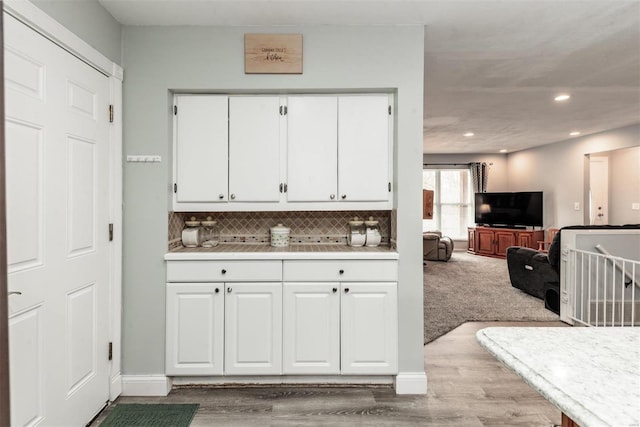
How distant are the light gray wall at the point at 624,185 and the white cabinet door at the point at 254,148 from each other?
7.05 meters

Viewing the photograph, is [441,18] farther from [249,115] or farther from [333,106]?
[249,115]

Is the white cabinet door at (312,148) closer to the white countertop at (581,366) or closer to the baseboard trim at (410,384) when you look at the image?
the baseboard trim at (410,384)

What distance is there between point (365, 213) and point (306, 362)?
126 cm

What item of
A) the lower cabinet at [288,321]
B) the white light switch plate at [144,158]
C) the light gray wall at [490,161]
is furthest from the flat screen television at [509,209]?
the white light switch plate at [144,158]

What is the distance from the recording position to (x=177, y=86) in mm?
2418

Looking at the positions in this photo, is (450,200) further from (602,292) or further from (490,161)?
(602,292)

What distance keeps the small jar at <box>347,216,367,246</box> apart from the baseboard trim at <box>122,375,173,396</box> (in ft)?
5.29

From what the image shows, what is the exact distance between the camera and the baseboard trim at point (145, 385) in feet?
7.85

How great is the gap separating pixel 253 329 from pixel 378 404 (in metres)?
0.94

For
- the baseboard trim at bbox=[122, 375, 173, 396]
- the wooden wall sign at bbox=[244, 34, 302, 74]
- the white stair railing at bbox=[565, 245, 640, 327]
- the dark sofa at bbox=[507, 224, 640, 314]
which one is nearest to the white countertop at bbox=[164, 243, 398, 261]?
the baseboard trim at bbox=[122, 375, 173, 396]

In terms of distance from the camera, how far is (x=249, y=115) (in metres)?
2.51

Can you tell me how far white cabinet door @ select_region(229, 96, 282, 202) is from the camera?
251 cm

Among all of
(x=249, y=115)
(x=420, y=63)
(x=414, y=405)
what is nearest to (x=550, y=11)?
(x=420, y=63)

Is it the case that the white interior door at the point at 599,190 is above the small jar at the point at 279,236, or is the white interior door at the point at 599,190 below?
above
